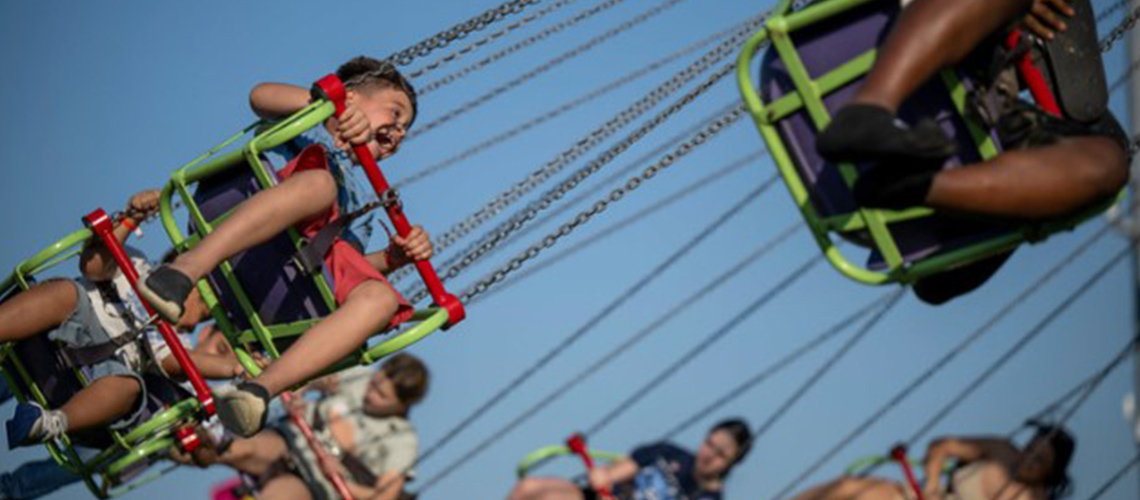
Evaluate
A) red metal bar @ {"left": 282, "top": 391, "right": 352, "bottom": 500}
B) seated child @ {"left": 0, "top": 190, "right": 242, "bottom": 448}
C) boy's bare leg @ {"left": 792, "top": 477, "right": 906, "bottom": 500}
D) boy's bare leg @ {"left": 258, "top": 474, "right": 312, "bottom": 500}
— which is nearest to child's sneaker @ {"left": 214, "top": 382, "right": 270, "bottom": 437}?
seated child @ {"left": 0, "top": 190, "right": 242, "bottom": 448}

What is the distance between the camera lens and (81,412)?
4.57 meters

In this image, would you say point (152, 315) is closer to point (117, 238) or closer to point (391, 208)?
point (117, 238)

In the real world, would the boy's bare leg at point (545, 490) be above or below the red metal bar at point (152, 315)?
below

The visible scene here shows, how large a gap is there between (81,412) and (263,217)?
3.16ft

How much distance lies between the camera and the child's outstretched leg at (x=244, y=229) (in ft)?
12.1

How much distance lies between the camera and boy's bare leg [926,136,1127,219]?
11.2 feet

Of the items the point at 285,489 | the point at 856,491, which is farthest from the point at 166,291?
the point at 856,491

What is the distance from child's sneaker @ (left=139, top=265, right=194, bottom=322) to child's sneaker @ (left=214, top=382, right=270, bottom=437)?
18 cm

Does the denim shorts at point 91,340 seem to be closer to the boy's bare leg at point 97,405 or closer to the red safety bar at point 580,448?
the boy's bare leg at point 97,405

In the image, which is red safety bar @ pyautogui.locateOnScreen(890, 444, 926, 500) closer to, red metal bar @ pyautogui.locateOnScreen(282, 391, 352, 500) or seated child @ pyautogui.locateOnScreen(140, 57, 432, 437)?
red metal bar @ pyautogui.locateOnScreen(282, 391, 352, 500)

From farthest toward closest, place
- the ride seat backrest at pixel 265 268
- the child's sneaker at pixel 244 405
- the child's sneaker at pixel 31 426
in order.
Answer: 1. the child's sneaker at pixel 31 426
2. the ride seat backrest at pixel 265 268
3. the child's sneaker at pixel 244 405

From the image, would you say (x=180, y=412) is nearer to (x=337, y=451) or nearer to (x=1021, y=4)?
(x=337, y=451)

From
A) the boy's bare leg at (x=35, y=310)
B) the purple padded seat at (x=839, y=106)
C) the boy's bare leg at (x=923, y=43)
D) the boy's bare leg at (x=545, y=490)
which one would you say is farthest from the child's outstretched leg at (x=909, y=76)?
the boy's bare leg at (x=545, y=490)

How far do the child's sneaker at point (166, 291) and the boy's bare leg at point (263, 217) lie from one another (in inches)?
1.3
